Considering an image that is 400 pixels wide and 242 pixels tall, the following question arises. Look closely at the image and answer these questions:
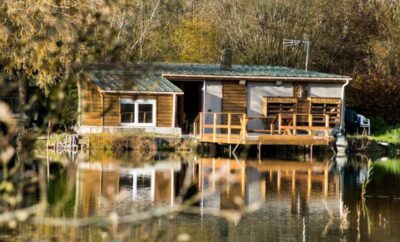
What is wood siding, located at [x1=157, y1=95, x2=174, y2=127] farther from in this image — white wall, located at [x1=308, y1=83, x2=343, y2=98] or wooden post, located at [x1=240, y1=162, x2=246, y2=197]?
wooden post, located at [x1=240, y1=162, x2=246, y2=197]

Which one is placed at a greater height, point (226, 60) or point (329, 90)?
point (226, 60)

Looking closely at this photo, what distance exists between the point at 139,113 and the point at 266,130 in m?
4.95

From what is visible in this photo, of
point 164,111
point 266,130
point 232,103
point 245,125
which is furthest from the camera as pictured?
point 232,103

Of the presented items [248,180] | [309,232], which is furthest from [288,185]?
[309,232]

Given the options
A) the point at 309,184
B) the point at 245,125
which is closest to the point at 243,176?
the point at 309,184

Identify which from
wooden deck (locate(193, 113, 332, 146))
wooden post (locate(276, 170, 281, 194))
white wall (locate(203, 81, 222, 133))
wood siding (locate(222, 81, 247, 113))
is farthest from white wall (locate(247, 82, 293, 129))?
wooden post (locate(276, 170, 281, 194))

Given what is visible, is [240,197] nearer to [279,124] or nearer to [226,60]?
[279,124]

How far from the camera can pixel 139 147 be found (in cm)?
3170

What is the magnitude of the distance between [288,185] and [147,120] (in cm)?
1314

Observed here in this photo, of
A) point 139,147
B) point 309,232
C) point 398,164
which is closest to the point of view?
point 309,232

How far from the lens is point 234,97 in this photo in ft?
116

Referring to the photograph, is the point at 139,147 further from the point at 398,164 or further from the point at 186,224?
the point at 186,224

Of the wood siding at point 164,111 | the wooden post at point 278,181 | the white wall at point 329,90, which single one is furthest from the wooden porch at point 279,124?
the wooden post at point 278,181

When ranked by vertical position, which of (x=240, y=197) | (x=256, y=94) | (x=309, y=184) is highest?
(x=256, y=94)
